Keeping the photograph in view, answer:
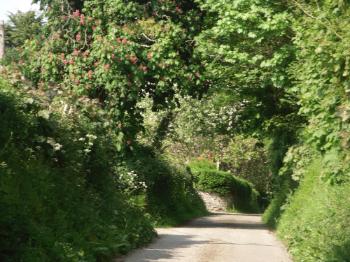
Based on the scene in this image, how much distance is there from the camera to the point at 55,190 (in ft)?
43.2

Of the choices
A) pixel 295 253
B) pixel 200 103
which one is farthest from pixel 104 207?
pixel 200 103

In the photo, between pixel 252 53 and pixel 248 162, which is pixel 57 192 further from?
pixel 248 162

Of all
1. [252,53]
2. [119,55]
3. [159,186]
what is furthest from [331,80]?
[159,186]

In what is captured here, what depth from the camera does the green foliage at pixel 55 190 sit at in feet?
34.6

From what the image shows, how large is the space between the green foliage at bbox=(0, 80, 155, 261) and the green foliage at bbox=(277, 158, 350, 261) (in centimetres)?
400

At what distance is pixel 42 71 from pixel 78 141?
27.5 ft

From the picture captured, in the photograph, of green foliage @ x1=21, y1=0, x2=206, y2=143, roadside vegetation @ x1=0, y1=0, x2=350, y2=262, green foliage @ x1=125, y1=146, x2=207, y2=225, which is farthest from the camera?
green foliage @ x1=125, y1=146, x2=207, y2=225

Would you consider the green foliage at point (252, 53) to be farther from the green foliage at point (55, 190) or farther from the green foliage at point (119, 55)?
the green foliage at point (55, 190)

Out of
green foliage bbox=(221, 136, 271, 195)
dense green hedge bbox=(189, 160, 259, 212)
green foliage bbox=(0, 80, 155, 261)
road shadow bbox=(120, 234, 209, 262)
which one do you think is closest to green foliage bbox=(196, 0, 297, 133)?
road shadow bbox=(120, 234, 209, 262)

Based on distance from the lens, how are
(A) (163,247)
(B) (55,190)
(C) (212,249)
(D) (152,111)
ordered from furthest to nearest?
(D) (152,111) < (A) (163,247) < (C) (212,249) < (B) (55,190)

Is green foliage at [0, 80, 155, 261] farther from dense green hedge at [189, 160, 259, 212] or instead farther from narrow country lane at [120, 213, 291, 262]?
dense green hedge at [189, 160, 259, 212]

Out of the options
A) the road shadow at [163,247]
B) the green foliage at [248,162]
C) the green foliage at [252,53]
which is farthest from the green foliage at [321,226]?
the green foliage at [248,162]

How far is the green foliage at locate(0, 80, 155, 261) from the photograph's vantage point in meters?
10.6

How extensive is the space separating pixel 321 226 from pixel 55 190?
→ 5.74m
